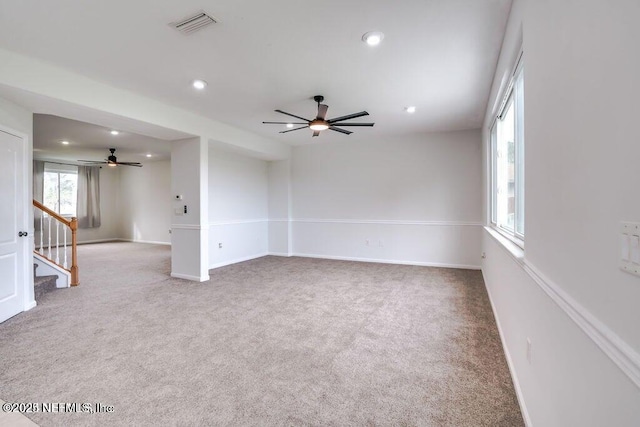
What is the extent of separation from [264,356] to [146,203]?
29.7 feet

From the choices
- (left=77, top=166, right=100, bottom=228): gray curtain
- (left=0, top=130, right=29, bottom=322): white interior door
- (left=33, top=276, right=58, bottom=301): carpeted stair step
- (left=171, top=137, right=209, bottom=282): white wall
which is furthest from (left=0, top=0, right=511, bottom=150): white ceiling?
(left=77, top=166, right=100, bottom=228): gray curtain

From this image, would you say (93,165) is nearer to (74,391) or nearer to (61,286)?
(61,286)

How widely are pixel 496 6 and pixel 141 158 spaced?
9.43 meters

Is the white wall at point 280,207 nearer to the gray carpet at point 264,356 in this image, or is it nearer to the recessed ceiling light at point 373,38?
the gray carpet at point 264,356

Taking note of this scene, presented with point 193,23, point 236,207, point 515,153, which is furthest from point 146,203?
point 515,153

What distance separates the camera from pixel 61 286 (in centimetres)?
449

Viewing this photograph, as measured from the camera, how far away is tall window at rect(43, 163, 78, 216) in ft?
28.7

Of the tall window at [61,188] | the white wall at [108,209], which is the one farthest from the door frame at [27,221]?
the white wall at [108,209]

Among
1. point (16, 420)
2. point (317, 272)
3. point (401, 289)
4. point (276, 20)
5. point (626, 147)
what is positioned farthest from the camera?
point (317, 272)

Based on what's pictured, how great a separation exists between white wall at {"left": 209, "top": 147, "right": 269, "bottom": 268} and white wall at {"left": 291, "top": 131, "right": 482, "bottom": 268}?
821 mm

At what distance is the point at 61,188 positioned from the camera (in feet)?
29.8

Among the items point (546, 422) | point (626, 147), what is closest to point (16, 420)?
point (546, 422)

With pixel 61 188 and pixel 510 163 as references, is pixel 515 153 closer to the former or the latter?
pixel 510 163

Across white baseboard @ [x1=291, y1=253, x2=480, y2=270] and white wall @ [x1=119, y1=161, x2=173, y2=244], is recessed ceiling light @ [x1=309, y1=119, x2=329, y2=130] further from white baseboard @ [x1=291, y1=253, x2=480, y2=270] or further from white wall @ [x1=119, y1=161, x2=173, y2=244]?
white wall @ [x1=119, y1=161, x2=173, y2=244]
